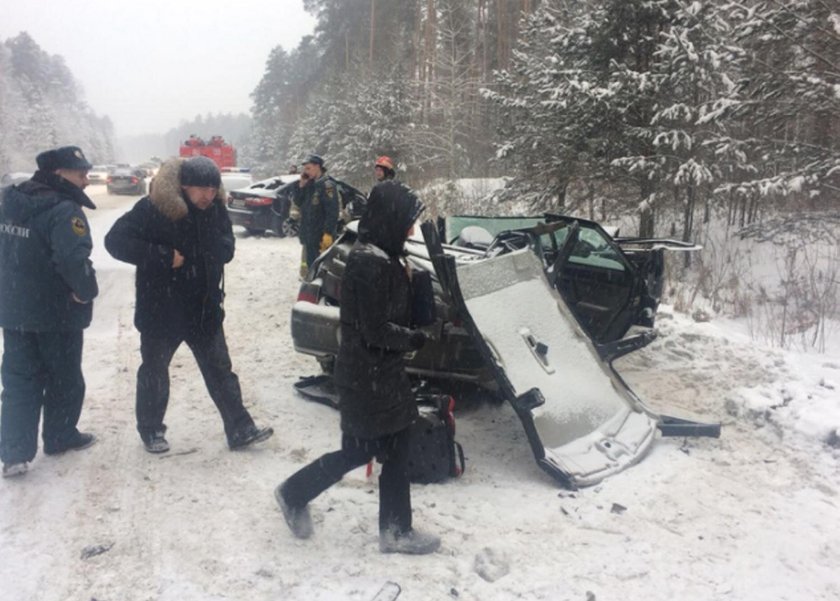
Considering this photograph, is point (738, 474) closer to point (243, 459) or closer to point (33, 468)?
point (243, 459)

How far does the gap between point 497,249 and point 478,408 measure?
4.13 ft

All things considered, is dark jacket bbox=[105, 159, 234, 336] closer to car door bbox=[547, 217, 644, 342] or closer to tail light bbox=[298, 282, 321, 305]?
tail light bbox=[298, 282, 321, 305]

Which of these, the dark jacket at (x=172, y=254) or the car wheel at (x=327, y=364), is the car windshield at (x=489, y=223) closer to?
the car wheel at (x=327, y=364)

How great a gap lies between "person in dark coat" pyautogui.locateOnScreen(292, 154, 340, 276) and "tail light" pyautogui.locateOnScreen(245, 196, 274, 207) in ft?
22.5

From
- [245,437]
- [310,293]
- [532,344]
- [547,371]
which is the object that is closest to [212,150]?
[310,293]

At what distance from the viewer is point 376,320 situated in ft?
8.86

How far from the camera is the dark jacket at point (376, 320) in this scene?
271 centimetres

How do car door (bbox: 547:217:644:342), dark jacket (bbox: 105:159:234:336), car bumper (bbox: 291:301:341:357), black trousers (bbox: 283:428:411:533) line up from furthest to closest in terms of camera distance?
car door (bbox: 547:217:644:342), car bumper (bbox: 291:301:341:357), dark jacket (bbox: 105:159:234:336), black trousers (bbox: 283:428:411:533)

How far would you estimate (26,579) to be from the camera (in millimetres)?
2711

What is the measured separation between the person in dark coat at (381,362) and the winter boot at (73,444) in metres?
1.94

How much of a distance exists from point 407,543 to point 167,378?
1987 mm

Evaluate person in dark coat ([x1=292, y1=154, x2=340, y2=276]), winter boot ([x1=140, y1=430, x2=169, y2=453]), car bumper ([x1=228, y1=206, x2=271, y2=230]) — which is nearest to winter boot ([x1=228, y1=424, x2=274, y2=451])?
winter boot ([x1=140, y1=430, x2=169, y2=453])

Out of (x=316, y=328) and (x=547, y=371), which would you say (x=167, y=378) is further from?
(x=547, y=371)

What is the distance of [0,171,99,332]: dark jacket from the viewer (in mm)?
3547
